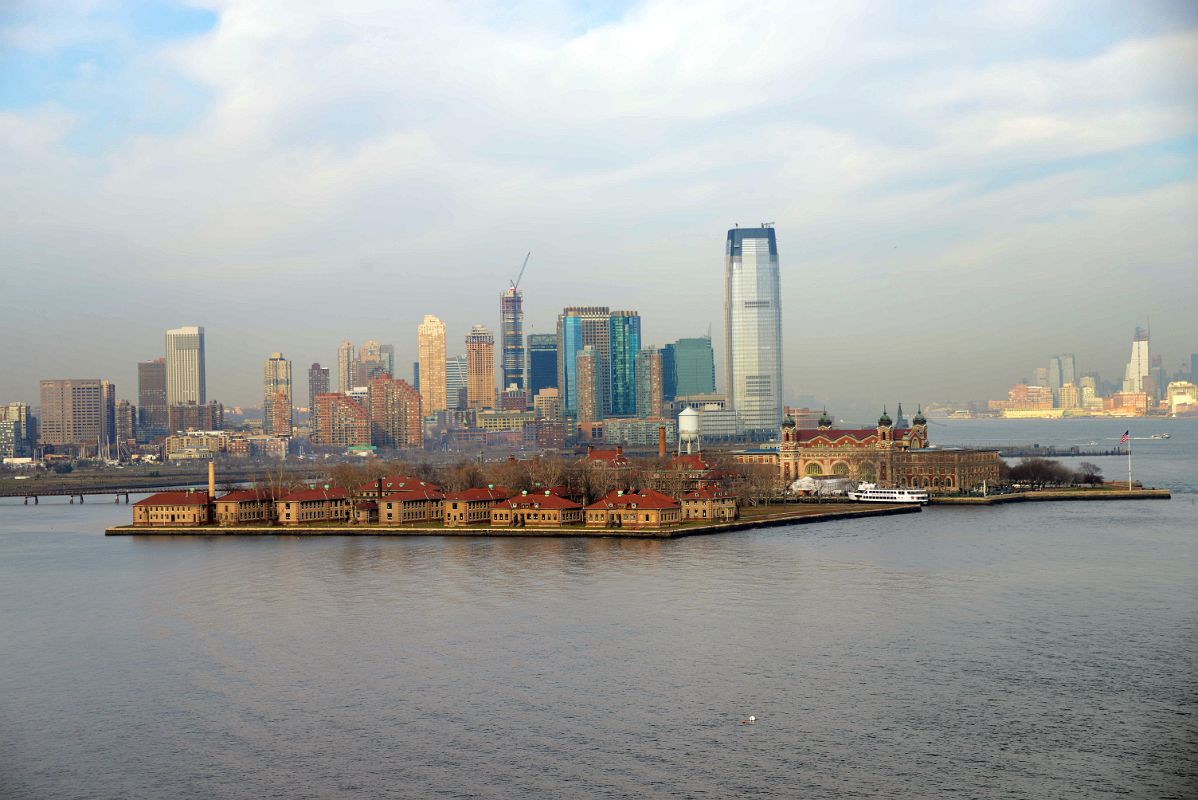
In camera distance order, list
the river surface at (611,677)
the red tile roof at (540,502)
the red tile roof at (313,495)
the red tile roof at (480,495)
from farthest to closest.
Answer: the red tile roof at (313,495), the red tile roof at (480,495), the red tile roof at (540,502), the river surface at (611,677)

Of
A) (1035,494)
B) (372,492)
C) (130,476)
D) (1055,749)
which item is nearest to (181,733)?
(1055,749)

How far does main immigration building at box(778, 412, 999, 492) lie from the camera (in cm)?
9100

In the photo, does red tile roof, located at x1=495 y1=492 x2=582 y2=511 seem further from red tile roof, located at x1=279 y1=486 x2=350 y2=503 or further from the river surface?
the river surface

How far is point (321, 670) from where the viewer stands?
3064 centimetres

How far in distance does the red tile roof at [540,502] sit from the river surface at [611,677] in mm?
13470

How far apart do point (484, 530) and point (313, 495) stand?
13792mm

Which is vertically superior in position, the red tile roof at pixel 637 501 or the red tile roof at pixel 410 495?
the red tile roof at pixel 410 495

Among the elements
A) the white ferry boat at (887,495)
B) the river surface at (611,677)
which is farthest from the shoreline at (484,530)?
the river surface at (611,677)

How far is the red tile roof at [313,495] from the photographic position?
229 ft

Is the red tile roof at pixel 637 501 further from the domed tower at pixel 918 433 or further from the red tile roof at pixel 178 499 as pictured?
the domed tower at pixel 918 433

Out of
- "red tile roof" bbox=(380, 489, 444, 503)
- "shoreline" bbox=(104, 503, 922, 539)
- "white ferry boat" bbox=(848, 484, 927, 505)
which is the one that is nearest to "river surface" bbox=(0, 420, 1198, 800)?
"shoreline" bbox=(104, 503, 922, 539)

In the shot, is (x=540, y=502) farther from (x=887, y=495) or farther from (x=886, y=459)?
(x=886, y=459)

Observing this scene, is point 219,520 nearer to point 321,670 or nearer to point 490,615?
point 490,615

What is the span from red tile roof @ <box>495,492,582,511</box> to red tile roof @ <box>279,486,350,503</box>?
11.5 m
